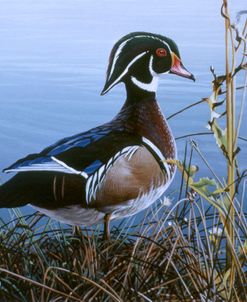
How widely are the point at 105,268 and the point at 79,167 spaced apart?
281mm

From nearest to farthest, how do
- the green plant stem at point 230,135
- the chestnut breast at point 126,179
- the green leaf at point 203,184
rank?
1. the green leaf at point 203,184
2. the green plant stem at point 230,135
3. the chestnut breast at point 126,179

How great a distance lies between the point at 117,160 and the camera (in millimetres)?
2326

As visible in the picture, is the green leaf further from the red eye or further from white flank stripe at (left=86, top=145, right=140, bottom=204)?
the red eye

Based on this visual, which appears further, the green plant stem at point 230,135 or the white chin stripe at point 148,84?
the white chin stripe at point 148,84

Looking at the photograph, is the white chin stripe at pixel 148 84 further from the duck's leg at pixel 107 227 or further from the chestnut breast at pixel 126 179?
the duck's leg at pixel 107 227

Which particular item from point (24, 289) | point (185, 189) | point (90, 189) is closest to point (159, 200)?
point (185, 189)

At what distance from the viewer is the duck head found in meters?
2.38

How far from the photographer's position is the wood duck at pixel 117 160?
7.64 ft

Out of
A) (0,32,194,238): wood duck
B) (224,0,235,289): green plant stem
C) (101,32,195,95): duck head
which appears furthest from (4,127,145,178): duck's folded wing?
(224,0,235,289): green plant stem

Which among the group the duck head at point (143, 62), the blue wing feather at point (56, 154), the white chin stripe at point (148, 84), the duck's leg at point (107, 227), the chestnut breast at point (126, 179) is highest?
the duck head at point (143, 62)

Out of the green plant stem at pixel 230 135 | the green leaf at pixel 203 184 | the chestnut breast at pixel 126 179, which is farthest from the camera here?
the chestnut breast at pixel 126 179

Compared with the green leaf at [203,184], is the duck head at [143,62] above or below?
above

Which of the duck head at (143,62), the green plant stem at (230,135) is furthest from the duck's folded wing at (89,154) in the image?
the green plant stem at (230,135)

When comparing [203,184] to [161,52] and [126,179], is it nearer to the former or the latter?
[126,179]
